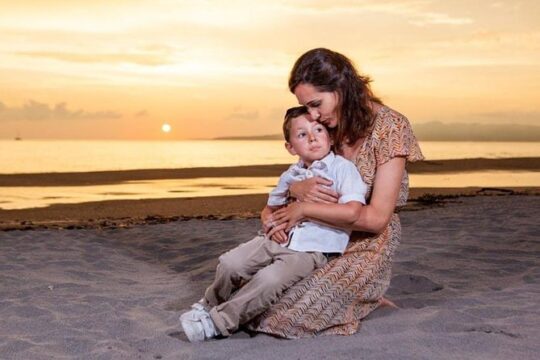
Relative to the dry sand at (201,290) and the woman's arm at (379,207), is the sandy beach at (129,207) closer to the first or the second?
the dry sand at (201,290)

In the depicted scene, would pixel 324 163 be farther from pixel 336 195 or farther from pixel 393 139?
pixel 393 139

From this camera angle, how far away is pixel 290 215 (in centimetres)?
369

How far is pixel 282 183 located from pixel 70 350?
1390 mm

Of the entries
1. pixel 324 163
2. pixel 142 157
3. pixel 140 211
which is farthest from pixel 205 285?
pixel 142 157

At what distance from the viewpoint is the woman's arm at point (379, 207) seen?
3637 mm

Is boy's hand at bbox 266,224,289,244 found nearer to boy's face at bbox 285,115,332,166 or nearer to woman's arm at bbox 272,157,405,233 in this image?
woman's arm at bbox 272,157,405,233

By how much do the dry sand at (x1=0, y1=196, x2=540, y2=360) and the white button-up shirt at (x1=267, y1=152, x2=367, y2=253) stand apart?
47 centimetres

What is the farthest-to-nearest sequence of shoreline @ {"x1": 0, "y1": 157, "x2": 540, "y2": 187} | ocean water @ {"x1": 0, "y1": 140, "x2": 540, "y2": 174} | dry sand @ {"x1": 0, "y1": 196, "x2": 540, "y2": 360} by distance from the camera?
ocean water @ {"x1": 0, "y1": 140, "x2": 540, "y2": 174}
shoreline @ {"x1": 0, "y1": 157, "x2": 540, "y2": 187}
dry sand @ {"x1": 0, "y1": 196, "x2": 540, "y2": 360}

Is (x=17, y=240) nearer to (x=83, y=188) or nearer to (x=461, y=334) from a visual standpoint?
(x=461, y=334)

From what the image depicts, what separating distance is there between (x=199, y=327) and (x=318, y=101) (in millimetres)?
1294

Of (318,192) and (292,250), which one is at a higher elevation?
(318,192)

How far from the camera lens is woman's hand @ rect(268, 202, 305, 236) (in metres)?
3.65

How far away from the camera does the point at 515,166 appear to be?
25.4 metres

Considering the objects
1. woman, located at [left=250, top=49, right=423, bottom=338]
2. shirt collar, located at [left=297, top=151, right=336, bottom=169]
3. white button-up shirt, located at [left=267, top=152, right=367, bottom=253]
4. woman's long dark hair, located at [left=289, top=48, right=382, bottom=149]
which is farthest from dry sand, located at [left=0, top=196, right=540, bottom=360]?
woman's long dark hair, located at [left=289, top=48, right=382, bottom=149]
